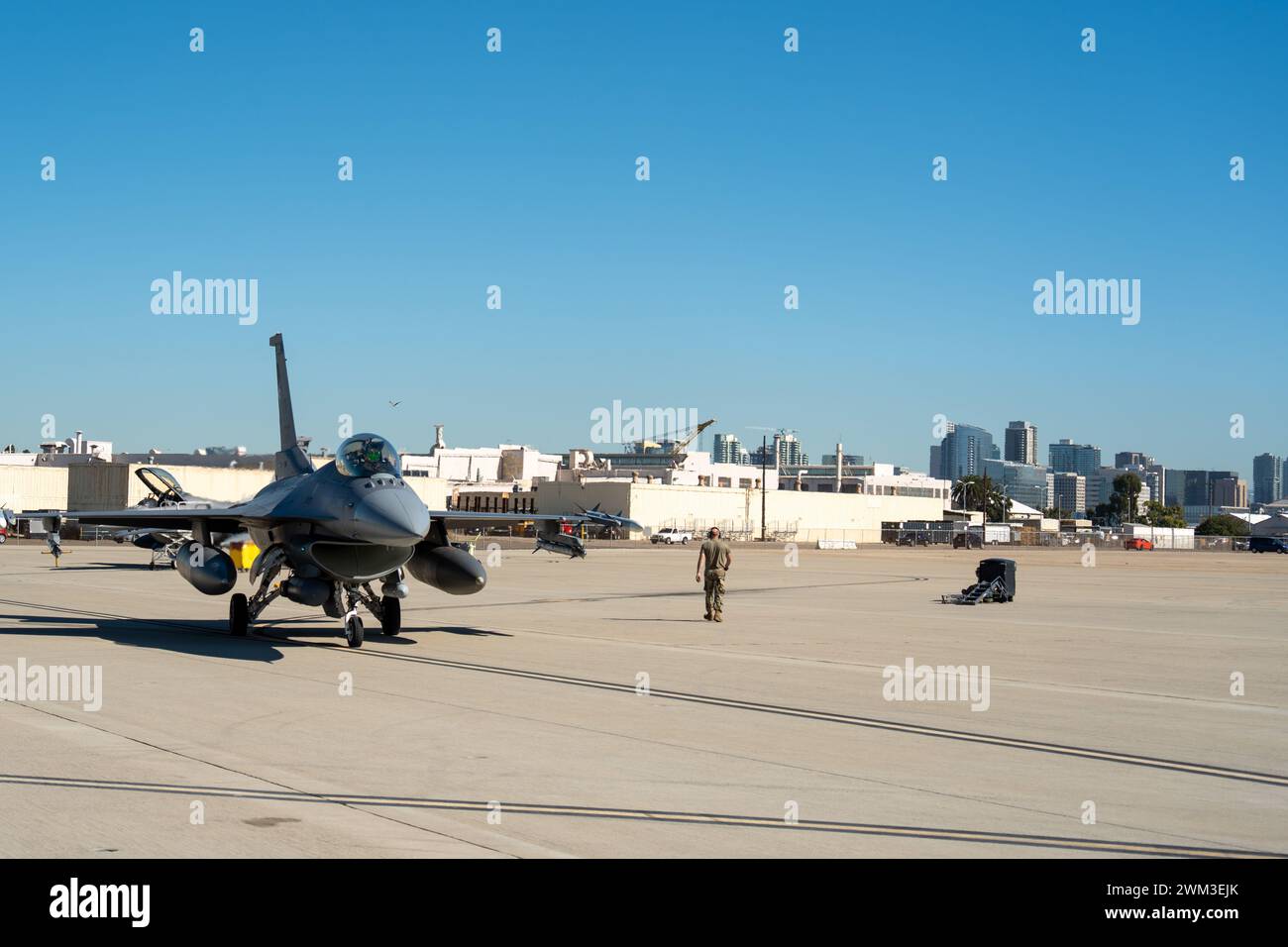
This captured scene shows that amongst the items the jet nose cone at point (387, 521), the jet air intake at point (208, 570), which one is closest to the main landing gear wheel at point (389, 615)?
the jet air intake at point (208, 570)

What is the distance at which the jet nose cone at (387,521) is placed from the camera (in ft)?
56.6

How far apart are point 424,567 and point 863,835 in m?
14.4

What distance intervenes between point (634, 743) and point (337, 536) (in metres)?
8.69

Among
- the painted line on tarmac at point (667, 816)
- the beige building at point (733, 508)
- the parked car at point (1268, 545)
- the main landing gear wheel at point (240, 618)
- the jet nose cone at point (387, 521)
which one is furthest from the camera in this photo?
the beige building at point (733, 508)

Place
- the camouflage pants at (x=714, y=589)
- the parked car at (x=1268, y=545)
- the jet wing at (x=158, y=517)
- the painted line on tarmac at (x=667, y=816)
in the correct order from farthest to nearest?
1. the parked car at (x=1268, y=545)
2. the camouflage pants at (x=714, y=589)
3. the jet wing at (x=158, y=517)
4. the painted line on tarmac at (x=667, y=816)

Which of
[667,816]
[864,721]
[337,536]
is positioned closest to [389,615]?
[337,536]

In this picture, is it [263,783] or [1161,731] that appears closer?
[263,783]

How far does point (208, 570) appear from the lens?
63.4 feet

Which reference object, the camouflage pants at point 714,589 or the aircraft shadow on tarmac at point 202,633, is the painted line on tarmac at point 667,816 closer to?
the aircraft shadow on tarmac at point 202,633

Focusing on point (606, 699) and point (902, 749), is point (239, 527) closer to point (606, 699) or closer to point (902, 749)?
point (606, 699)

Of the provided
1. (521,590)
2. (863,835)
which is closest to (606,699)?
(863,835)

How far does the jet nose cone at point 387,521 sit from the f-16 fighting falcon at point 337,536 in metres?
0.01

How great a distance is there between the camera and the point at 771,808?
816 centimetres

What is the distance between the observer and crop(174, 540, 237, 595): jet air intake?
19172 mm
